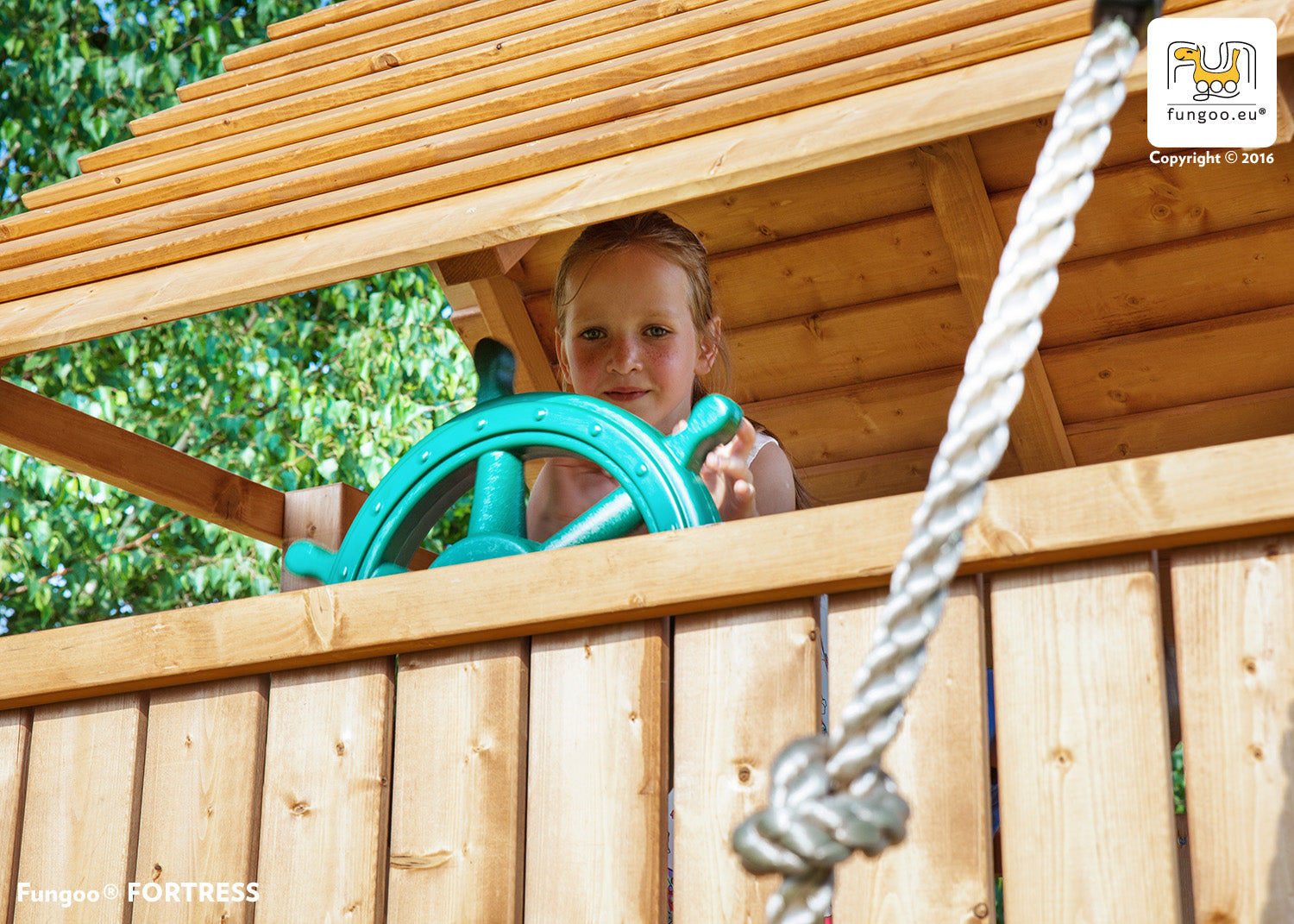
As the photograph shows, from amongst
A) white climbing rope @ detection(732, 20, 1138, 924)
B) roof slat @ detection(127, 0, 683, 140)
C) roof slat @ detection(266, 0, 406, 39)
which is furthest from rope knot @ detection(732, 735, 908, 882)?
roof slat @ detection(266, 0, 406, 39)

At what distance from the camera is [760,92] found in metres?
1.50

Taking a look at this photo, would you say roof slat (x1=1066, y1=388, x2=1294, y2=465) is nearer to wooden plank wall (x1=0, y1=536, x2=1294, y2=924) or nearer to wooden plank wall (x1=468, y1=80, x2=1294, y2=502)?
wooden plank wall (x1=468, y1=80, x2=1294, y2=502)

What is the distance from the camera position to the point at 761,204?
2.85 m

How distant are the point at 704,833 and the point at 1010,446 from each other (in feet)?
6.26

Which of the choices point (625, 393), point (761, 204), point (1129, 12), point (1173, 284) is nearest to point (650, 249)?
point (625, 393)

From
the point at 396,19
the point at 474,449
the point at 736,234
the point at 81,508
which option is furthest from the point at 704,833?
the point at 81,508

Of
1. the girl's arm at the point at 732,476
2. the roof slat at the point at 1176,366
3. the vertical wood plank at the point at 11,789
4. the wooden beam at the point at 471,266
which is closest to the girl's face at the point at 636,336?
the wooden beam at the point at 471,266

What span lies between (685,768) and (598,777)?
0.09 m

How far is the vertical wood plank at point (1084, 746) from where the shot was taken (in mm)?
1092

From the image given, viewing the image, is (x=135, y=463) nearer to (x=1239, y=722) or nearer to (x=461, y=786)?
(x=461, y=786)

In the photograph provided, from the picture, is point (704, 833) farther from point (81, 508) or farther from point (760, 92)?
point (81, 508)

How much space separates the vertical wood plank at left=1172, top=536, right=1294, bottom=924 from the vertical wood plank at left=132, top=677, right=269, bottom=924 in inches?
39.0

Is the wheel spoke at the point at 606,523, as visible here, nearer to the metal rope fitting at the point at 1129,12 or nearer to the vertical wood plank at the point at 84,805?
the vertical wood plank at the point at 84,805

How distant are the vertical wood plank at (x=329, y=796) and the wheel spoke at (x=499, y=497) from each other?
0.32 meters
